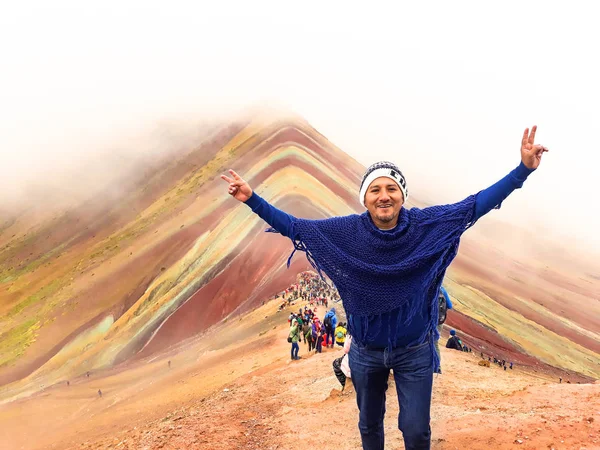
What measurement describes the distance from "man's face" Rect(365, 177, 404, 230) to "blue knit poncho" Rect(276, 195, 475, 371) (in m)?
0.04

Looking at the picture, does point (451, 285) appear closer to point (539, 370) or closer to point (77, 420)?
point (539, 370)

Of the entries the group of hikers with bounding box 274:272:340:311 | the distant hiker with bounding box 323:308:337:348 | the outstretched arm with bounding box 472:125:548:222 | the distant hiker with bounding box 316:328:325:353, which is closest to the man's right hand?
the outstretched arm with bounding box 472:125:548:222

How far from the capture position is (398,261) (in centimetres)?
247

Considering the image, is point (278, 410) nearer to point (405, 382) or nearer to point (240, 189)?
point (405, 382)

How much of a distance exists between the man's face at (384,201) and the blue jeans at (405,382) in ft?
2.25

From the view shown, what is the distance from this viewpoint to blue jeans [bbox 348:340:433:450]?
2416 mm

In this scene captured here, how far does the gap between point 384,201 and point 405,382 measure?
97cm

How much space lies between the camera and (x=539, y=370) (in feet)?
50.2

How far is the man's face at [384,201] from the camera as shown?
7.94ft

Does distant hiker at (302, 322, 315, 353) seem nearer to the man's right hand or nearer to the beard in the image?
the man's right hand

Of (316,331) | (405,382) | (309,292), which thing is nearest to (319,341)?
(316,331)

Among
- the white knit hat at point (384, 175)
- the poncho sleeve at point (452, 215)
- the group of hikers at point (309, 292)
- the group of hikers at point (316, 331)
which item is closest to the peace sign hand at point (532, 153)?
the poncho sleeve at point (452, 215)

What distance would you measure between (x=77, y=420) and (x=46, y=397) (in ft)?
12.5

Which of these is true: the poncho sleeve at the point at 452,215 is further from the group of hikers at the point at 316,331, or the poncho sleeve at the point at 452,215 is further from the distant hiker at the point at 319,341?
the distant hiker at the point at 319,341
